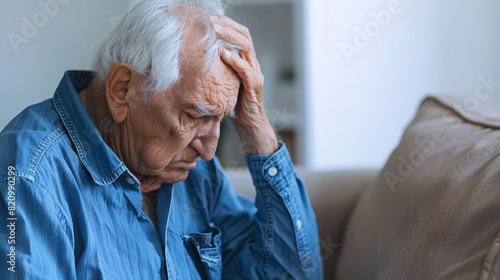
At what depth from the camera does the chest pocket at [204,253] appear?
1208mm

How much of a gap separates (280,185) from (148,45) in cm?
44

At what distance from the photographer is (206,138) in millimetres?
1084

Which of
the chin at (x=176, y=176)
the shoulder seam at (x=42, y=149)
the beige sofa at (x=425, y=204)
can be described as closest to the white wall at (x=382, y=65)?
the beige sofa at (x=425, y=204)

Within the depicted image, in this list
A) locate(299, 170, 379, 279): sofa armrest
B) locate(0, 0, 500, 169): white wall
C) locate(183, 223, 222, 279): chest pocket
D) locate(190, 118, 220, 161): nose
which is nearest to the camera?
locate(190, 118, 220, 161): nose

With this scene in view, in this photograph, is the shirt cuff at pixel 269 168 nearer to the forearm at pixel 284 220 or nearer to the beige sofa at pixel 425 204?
the forearm at pixel 284 220

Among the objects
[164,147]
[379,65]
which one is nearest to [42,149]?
[164,147]

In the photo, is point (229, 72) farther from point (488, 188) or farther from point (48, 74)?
point (48, 74)

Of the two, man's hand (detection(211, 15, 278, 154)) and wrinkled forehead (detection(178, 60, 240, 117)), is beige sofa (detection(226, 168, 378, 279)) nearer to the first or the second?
man's hand (detection(211, 15, 278, 154))

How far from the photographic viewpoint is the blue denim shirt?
0.83 meters

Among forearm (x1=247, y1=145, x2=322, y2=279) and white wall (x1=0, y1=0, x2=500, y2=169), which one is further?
white wall (x1=0, y1=0, x2=500, y2=169)

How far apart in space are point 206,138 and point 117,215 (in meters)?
0.22

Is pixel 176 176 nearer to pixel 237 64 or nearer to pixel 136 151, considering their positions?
pixel 136 151

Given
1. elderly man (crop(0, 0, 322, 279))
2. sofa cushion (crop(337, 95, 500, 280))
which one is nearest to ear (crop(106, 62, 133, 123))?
elderly man (crop(0, 0, 322, 279))

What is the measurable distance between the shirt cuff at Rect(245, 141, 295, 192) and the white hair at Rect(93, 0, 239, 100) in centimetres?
29
